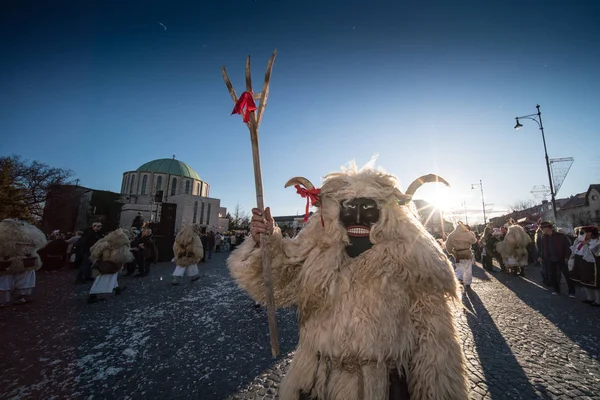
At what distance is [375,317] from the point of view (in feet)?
5.50

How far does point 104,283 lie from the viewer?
20.4 ft

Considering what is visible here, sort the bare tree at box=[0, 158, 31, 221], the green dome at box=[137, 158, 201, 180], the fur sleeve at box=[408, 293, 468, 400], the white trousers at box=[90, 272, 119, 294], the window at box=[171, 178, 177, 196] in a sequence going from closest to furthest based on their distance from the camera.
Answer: the fur sleeve at box=[408, 293, 468, 400]
the white trousers at box=[90, 272, 119, 294]
the bare tree at box=[0, 158, 31, 221]
the window at box=[171, 178, 177, 196]
the green dome at box=[137, 158, 201, 180]

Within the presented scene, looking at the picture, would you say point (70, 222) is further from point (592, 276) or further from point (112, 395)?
point (592, 276)

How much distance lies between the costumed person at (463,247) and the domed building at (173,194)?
37021 millimetres

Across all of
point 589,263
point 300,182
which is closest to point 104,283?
point 300,182

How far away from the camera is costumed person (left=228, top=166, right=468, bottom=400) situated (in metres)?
1.62

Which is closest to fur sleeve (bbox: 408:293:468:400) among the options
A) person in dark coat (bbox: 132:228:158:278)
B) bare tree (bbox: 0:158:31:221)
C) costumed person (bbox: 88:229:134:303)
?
costumed person (bbox: 88:229:134:303)

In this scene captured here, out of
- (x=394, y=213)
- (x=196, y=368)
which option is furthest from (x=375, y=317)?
(x=196, y=368)

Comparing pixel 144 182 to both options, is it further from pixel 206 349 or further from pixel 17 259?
pixel 206 349

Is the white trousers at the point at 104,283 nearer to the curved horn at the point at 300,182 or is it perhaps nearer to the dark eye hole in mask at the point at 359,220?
the curved horn at the point at 300,182

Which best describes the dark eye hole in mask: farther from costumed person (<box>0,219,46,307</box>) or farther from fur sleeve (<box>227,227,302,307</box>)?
costumed person (<box>0,219,46,307</box>)

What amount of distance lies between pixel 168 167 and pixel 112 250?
63444mm

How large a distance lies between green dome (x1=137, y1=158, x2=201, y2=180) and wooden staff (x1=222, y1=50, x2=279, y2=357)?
66.7m

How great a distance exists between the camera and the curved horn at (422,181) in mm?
2078
